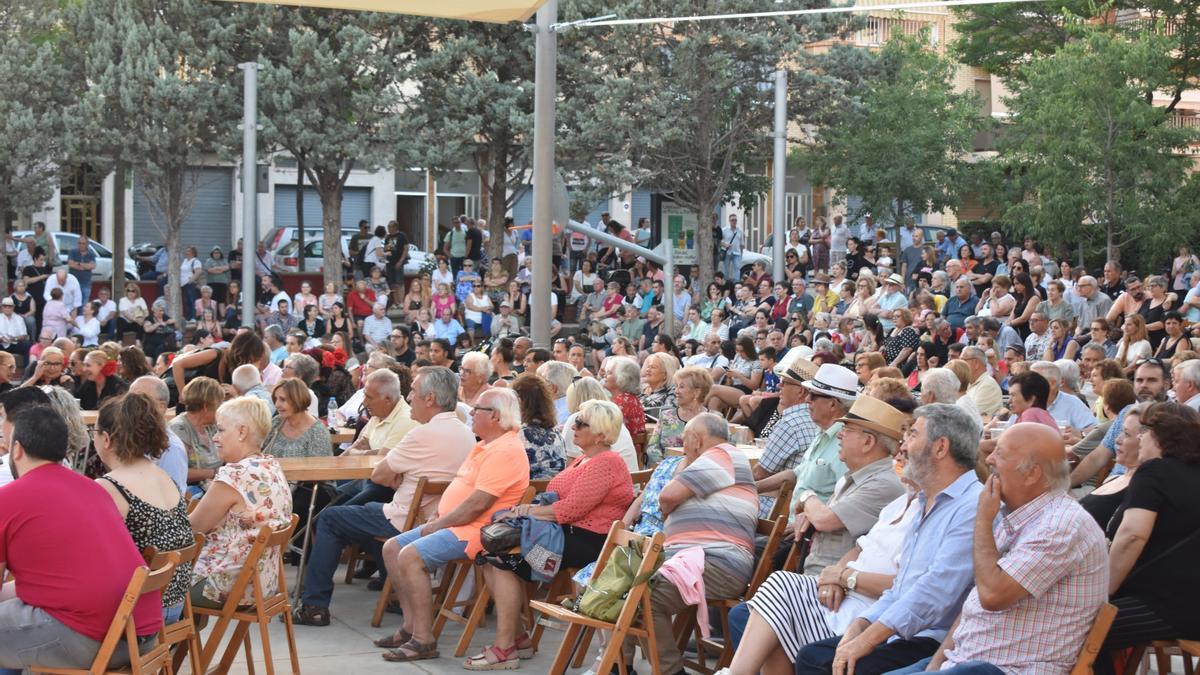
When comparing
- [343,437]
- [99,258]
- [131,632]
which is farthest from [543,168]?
[99,258]

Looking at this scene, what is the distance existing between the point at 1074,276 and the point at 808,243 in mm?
7091

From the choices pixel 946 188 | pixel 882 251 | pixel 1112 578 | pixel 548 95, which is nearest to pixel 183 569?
pixel 1112 578

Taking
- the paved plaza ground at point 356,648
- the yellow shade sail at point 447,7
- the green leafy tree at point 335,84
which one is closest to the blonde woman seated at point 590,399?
the paved plaza ground at point 356,648

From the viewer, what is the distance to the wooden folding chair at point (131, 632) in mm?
5180

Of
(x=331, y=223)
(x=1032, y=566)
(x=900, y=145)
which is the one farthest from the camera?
(x=900, y=145)

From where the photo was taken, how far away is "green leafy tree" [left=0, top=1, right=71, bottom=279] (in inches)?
1035

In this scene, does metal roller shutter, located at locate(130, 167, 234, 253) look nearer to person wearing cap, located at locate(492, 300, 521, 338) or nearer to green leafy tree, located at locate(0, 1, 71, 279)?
green leafy tree, located at locate(0, 1, 71, 279)

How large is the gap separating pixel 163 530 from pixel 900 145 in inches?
1065

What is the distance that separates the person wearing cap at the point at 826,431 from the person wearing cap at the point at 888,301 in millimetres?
12328

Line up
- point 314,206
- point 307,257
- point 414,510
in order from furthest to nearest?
1. point 314,206
2. point 307,257
3. point 414,510

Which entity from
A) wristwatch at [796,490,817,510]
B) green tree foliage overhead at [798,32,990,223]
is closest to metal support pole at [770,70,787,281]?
green tree foliage overhead at [798,32,990,223]

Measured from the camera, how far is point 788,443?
7.87 meters

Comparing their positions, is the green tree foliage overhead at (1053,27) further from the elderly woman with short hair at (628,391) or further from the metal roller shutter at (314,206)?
the elderly woman with short hair at (628,391)

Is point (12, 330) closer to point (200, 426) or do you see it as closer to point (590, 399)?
point (200, 426)
